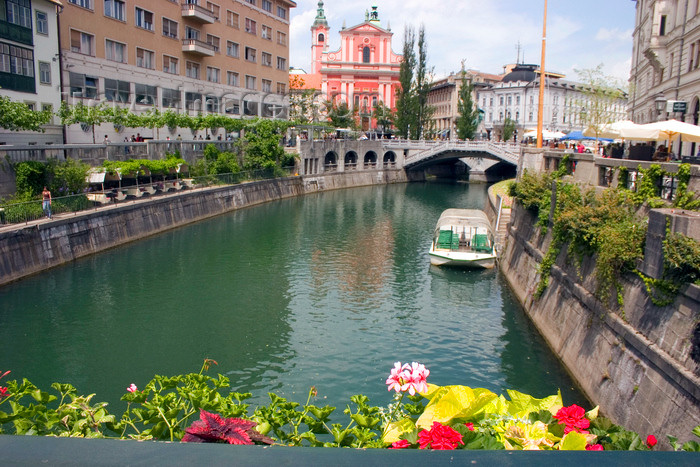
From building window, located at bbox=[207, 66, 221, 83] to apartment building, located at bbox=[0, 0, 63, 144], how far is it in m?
23.8

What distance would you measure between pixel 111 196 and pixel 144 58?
22466 millimetres

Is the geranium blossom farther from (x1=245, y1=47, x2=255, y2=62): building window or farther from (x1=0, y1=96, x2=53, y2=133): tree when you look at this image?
(x1=245, y1=47, x2=255, y2=62): building window

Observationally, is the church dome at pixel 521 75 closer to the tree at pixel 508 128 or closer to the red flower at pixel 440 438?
the tree at pixel 508 128

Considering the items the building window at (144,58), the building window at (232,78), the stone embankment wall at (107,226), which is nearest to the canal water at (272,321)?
the stone embankment wall at (107,226)

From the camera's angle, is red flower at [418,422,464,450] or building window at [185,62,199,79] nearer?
red flower at [418,422,464,450]

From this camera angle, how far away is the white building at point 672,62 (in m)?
35.0

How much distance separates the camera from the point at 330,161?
8275 cm

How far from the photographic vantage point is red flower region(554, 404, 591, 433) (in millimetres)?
5125

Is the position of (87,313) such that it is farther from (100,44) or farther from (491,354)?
(100,44)

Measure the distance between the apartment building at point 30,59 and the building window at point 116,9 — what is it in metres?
8.37

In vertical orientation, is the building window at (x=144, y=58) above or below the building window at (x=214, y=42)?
below

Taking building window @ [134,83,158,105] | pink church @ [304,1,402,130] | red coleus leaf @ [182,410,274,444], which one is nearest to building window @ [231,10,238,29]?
building window @ [134,83,158,105]

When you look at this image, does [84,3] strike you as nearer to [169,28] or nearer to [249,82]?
[169,28]

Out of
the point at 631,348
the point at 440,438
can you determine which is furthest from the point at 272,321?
the point at 440,438
